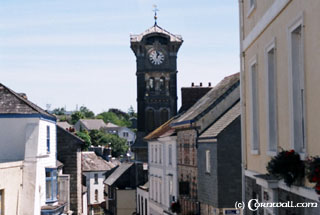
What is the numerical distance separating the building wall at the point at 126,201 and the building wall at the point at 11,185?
3373 cm

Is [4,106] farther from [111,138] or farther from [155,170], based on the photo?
[111,138]

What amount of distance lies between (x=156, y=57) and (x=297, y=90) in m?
72.6

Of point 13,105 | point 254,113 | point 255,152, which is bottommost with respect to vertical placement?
point 255,152

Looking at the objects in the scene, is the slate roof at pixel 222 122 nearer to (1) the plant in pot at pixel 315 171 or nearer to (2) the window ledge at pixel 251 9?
(2) the window ledge at pixel 251 9

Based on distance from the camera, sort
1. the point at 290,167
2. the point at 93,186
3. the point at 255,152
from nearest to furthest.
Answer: the point at 290,167
the point at 255,152
the point at 93,186

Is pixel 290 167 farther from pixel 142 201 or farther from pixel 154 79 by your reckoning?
pixel 154 79

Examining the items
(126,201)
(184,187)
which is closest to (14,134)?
(184,187)

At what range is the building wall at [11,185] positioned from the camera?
25234 mm

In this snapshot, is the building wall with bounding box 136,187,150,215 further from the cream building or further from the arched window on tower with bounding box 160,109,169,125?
the cream building

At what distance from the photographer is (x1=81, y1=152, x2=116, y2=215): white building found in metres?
69.8

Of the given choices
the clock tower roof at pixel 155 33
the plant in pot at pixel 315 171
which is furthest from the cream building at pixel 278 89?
the clock tower roof at pixel 155 33

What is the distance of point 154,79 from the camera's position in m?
83.6

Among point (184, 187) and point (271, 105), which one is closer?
point (271, 105)

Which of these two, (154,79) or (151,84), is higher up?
(154,79)
